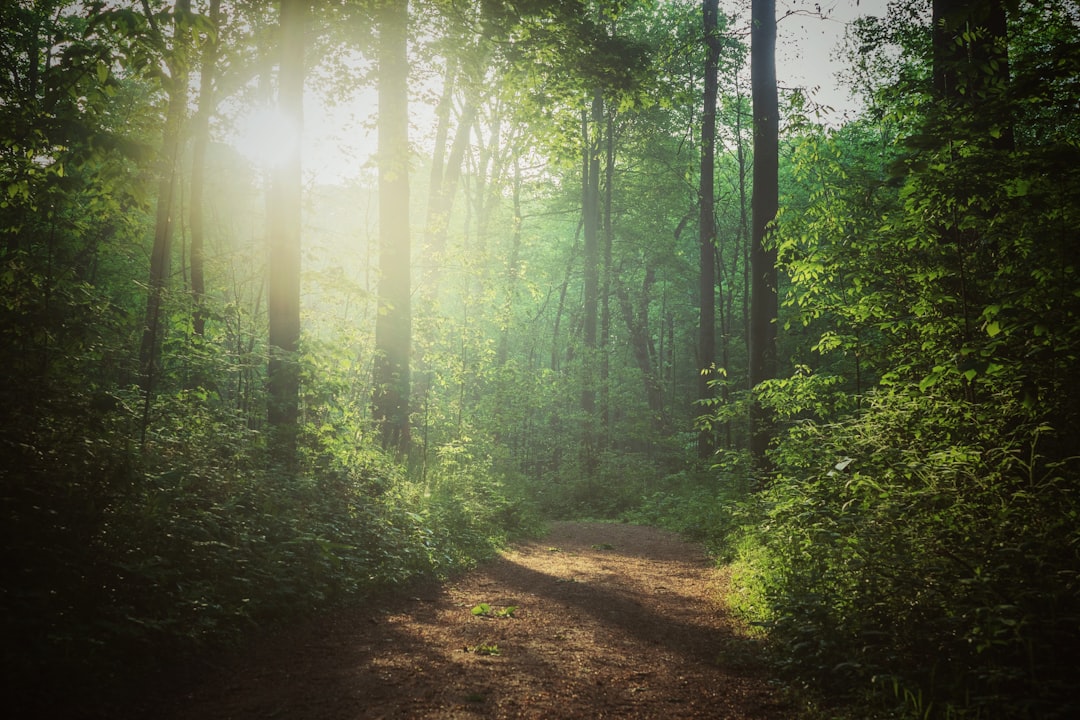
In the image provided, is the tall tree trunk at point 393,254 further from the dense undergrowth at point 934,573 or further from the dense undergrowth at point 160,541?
the dense undergrowth at point 934,573

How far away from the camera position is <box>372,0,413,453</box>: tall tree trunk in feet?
38.7

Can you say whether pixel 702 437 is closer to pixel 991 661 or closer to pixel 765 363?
pixel 765 363

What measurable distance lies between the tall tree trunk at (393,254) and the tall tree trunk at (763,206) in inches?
278

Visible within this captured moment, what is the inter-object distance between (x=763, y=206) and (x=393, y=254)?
7.64 m

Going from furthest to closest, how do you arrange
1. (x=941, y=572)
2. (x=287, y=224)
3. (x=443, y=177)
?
(x=443, y=177)
(x=287, y=224)
(x=941, y=572)

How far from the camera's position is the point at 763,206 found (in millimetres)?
11547

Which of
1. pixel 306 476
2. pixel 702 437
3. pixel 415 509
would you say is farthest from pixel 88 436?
pixel 702 437

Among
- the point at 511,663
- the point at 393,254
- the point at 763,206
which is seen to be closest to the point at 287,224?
the point at 393,254

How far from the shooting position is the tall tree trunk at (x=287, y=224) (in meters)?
8.34

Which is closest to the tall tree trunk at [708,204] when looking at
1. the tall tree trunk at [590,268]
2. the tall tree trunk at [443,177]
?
the tall tree trunk at [590,268]

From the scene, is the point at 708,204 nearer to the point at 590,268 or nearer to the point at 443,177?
the point at 590,268

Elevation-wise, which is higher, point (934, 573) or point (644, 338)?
point (644, 338)

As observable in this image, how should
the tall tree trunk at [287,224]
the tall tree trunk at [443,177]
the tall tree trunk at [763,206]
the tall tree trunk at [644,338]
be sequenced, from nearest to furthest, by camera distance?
the tall tree trunk at [287,224] → the tall tree trunk at [763,206] → the tall tree trunk at [443,177] → the tall tree trunk at [644,338]

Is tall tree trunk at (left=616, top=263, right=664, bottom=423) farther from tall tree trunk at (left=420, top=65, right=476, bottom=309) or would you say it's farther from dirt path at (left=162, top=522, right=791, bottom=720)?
dirt path at (left=162, top=522, right=791, bottom=720)
